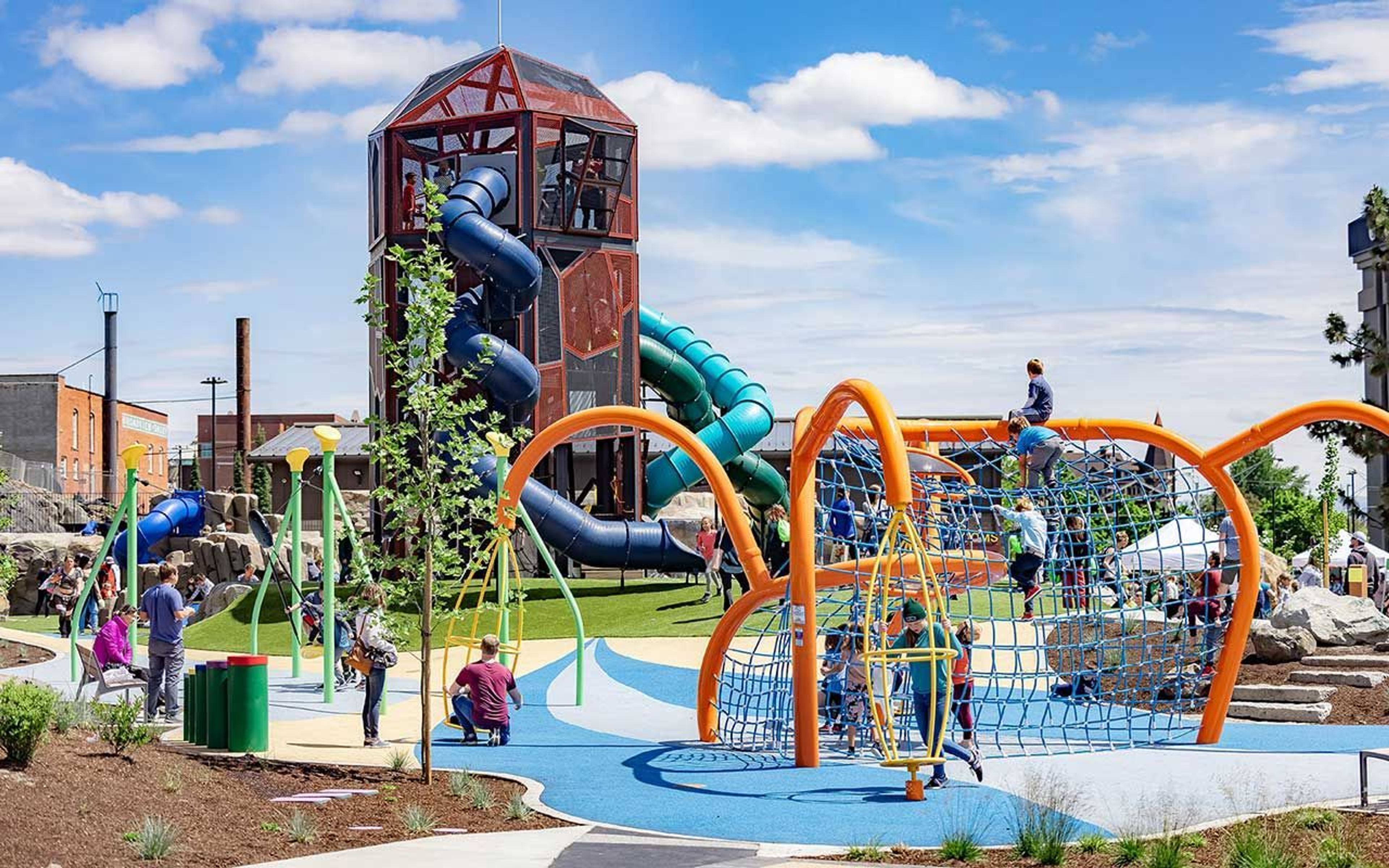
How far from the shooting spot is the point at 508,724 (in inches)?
667

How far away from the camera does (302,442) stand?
82875mm

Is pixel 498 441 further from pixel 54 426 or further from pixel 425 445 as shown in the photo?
pixel 54 426

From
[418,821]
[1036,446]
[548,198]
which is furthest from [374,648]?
[548,198]

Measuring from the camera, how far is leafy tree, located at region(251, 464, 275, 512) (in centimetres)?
7400

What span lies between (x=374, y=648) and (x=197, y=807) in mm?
3955

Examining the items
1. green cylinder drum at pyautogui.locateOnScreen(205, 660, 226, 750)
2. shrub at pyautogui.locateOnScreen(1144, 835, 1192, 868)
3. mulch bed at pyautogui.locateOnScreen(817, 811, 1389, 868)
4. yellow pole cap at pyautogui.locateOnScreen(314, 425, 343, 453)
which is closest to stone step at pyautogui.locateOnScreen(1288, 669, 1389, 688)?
mulch bed at pyautogui.locateOnScreen(817, 811, 1389, 868)

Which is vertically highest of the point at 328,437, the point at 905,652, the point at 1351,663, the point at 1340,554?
the point at 328,437

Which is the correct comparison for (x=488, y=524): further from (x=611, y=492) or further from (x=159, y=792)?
(x=159, y=792)

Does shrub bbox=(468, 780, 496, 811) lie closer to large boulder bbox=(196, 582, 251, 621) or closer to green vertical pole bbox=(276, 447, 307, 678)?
green vertical pole bbox=(276, 447, 307, 678)

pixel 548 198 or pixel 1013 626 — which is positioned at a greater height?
pixel 548 198

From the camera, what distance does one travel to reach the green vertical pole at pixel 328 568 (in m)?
18.7

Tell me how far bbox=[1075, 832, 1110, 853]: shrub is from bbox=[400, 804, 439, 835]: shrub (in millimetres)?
4581

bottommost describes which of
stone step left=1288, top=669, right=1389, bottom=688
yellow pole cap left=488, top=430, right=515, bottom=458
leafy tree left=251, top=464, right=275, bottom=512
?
stone step left=1288, top=669, right=1389, bottom=688

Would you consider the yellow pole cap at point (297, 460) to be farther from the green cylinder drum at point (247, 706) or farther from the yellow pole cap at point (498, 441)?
the green cylinder drum at point (247, 706)
